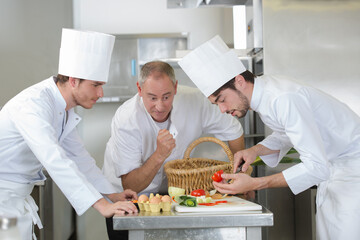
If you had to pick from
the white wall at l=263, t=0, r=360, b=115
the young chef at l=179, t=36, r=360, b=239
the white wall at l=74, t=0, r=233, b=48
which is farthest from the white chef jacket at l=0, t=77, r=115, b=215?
the white wall at l=74, t=0, r=233, b=48

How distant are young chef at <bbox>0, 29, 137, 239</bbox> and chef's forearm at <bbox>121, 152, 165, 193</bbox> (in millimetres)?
206

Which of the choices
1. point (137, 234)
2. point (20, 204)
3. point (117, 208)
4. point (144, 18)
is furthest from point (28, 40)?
point (137, 234)

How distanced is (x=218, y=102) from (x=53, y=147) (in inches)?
29.4

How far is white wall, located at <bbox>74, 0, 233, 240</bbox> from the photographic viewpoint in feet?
15.3

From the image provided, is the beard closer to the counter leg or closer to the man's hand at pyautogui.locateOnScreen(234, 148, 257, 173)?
the man's hand at pyautogui.locateOnScreen(234, 148, 257, 173)

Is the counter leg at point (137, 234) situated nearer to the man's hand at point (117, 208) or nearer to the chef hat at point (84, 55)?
the man's hand at point (117, 208)

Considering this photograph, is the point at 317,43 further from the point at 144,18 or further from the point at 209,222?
the point at 144,18

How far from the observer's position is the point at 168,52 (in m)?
4.80

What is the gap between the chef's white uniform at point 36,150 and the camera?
5.44 feet

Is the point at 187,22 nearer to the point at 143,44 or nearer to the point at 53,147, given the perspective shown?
the point at 143,44

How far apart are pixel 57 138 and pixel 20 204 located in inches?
12.2

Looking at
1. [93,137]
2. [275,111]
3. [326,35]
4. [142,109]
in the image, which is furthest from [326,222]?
[93,137]

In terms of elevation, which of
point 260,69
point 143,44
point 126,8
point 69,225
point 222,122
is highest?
point 126,8

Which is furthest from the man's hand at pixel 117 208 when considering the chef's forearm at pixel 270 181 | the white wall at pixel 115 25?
the white wall at pixel 115 25
